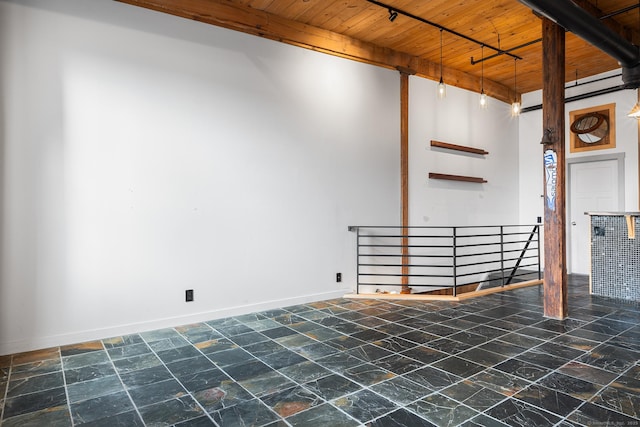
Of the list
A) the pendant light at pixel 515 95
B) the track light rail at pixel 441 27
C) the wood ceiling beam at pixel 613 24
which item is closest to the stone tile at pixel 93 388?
the track light rail at pixel 441 27

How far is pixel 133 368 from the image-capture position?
2.80m

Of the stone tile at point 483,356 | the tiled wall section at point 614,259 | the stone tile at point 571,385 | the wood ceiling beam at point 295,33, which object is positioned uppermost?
the wood ceiling beam at point 295,33

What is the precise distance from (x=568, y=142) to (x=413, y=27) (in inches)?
161

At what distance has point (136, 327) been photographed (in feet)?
12.0

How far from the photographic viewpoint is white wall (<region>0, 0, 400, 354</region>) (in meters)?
3.25

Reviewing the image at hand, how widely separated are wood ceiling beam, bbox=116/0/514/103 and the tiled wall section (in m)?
3.19

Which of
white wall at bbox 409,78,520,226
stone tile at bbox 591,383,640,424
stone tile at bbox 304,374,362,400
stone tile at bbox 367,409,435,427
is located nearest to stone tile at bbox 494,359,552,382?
stone tile at bbox 591,383,640,424

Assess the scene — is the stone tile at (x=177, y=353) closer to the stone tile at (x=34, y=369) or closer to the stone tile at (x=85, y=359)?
the stone tile at (x=85, y=359)

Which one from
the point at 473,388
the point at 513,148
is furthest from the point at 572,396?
the point at 513,148

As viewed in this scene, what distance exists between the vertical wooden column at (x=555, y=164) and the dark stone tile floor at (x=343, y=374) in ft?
1.12

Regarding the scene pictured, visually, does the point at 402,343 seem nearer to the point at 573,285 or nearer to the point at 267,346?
the point at 267,346

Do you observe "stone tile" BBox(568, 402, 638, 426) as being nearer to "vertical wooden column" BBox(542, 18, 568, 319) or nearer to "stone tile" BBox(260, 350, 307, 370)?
"stone tile" BBox(260, 350, 307, 370)

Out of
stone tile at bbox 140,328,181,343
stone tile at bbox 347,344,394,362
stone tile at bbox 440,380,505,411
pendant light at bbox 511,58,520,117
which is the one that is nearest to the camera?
stone tile at bbox 440,380,505,411

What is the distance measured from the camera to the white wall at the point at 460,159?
5.98 metres
